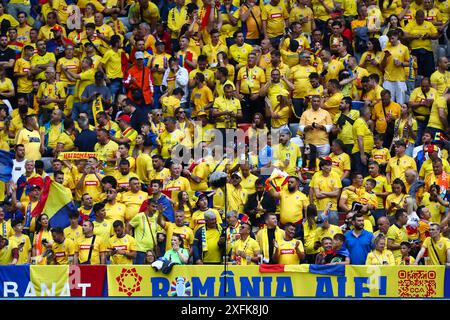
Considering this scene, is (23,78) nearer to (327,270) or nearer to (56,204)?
(56,204)

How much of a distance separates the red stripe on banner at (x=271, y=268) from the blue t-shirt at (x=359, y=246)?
3.60 feet

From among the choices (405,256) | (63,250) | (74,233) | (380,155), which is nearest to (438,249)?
(405,256)

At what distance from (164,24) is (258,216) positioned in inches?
217

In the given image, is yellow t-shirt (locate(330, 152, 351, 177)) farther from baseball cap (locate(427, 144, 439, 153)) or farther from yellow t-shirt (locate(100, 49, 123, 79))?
yellow t-shirt (locate(100, 49, 123, 79))

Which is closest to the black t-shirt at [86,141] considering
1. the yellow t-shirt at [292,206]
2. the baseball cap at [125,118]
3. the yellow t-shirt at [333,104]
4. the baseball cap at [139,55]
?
the baseball cap at [125,118]

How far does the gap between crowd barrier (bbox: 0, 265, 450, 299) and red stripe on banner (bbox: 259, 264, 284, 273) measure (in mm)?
13

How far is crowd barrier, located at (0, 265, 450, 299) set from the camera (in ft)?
49.2

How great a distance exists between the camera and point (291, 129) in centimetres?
1914

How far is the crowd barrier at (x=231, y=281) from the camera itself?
49.2 ft

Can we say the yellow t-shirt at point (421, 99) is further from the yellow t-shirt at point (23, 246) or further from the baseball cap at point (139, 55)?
the yellow t-shirt at point (23, 246)

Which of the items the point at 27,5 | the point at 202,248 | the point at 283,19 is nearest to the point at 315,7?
the point at 283,19

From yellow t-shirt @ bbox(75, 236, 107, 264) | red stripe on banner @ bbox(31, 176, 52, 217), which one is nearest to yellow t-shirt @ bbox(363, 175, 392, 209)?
yellow t-shirt @ bbox(75, 236, 107, 264)

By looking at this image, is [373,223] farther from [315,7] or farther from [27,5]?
[27,5]
